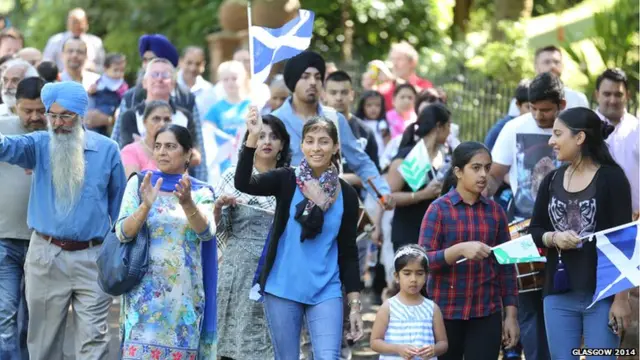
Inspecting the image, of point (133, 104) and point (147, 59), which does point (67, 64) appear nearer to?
point (147, 59)

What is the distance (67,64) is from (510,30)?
806 cm

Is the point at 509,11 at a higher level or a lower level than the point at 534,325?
higher

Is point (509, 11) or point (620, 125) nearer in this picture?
point (620, 125)

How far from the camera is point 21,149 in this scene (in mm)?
8797

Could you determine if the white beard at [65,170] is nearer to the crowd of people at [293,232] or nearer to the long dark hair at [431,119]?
the crowd of people at [293,232]

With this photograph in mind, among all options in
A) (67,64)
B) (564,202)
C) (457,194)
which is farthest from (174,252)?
(67,64)

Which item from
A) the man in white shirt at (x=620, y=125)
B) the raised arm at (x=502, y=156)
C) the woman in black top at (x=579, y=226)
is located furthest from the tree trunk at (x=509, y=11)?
the woman in black top at (x=579, y=226)

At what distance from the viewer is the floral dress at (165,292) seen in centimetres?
813

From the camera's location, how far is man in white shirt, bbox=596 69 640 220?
9.92m

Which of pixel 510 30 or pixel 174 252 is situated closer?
pixel 174 252

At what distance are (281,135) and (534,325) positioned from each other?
2.18 m

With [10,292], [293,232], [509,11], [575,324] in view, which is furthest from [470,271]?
[509,11]

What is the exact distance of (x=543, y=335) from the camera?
9.45 meters

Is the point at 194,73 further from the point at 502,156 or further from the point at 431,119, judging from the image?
the point at 502,156
